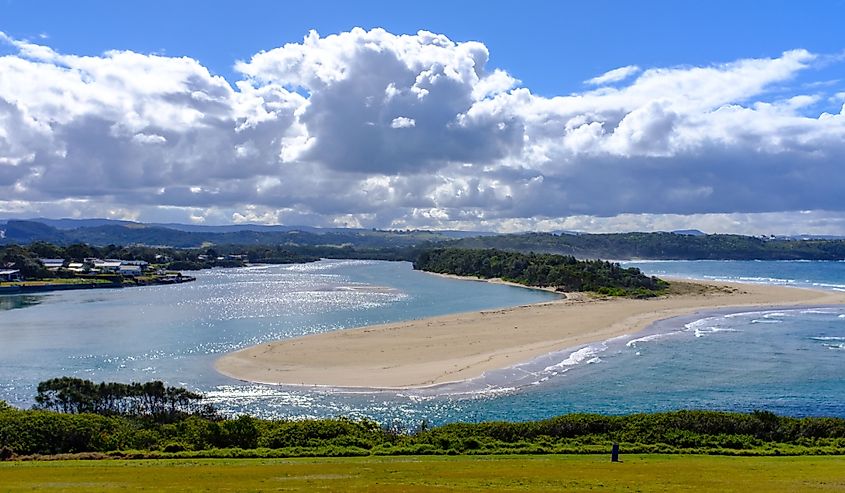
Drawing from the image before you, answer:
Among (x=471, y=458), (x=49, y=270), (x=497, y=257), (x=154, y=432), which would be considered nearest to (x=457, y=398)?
(x=471, y=458)

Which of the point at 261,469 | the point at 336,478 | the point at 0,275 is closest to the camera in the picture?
the point at 336,478

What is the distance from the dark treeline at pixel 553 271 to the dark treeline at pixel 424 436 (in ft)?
272

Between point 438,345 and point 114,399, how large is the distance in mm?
27626

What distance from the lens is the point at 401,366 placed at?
158 ft

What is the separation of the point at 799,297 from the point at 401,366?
80.5 meters

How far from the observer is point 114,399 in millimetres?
35781

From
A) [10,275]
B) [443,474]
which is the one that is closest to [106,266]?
[10,275]

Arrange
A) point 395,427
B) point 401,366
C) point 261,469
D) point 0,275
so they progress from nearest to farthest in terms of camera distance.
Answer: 1. point 261,469
2. point 395,427
3. point 401,366
4. point 0,275

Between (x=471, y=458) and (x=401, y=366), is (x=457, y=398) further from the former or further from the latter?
(x=471, y=458)

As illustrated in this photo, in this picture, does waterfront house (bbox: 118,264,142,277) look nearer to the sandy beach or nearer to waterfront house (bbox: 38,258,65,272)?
waterfront house (bbox: 38,258,65,272)

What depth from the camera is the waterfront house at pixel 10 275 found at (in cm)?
13788

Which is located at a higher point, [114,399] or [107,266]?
[107,266]

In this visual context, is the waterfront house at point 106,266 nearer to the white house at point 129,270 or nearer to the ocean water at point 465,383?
the white house at point 129,270

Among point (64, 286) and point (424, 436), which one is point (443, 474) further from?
point (64, 286)
